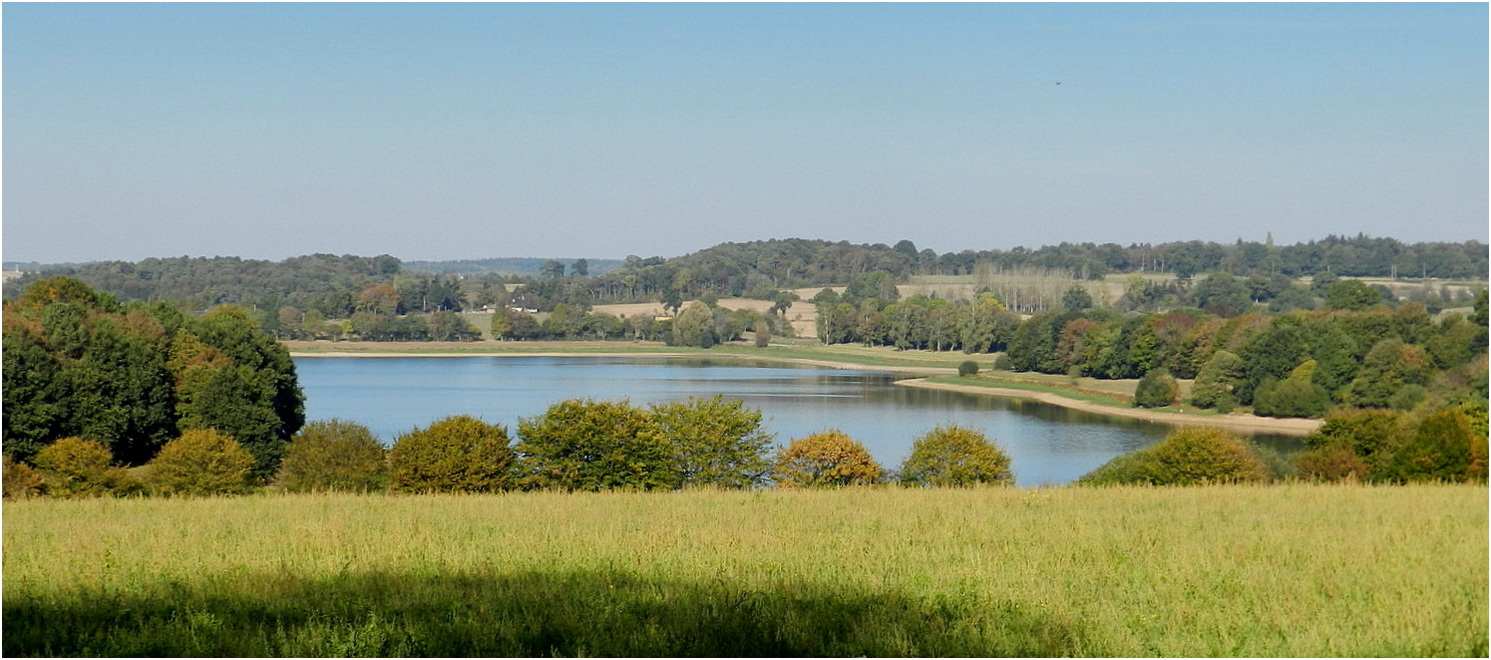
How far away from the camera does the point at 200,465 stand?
3522 cm

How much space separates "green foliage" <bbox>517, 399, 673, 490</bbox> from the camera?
1234 inches

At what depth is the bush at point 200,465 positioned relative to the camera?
34125 millimetres

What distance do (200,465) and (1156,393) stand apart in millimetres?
66976

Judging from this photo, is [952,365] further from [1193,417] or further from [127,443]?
[127,443]

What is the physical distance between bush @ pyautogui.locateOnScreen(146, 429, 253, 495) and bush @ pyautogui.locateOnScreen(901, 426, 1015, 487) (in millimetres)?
16557

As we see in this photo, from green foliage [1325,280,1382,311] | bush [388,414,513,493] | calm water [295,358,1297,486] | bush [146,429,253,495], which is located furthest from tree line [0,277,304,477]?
green foliage [1325,280,1382,311]

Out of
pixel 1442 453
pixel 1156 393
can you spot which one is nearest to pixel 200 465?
pixel 1442 453

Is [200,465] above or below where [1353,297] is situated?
below

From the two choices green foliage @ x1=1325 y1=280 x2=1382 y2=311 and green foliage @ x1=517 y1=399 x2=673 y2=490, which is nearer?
green foliage @ x1=517 y1=399 x2=673 y2=490

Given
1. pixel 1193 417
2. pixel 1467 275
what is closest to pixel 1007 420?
pixel 1193 417

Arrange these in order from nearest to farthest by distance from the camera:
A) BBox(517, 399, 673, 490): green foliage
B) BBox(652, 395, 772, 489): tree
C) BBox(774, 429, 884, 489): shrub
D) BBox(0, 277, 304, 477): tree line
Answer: BBox(517, 399, 673, 490): green foliage, BBox(652, 395, 772, 489): tree, BBox(774, 429, 884, 489): shrub, BBox(0, 277, 304, 477): tree line

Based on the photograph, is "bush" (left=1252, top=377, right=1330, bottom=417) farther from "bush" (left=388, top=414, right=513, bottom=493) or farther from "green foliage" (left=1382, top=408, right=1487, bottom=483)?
"bush" (left=388, top=414, right=513, bottom=493)

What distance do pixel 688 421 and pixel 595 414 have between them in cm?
381

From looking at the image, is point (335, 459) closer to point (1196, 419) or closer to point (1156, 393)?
point (1196, 419)
